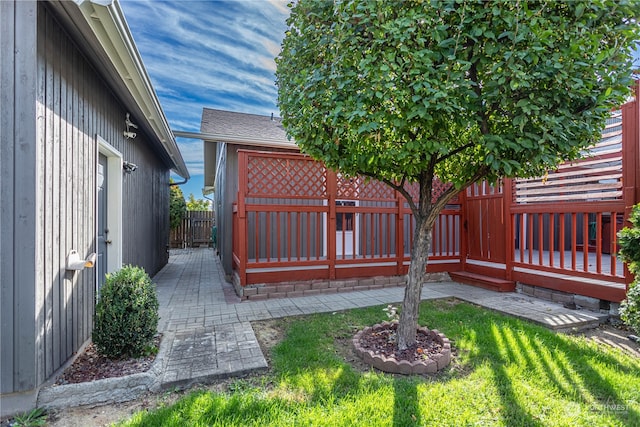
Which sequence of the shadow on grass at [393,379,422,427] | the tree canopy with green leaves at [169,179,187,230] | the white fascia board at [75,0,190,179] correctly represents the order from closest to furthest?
the shadow on grass at [393,379,422,427] < the white fascia board at [75,0,190,179] < the tree canopy with green leaves at [169,179,187,230]

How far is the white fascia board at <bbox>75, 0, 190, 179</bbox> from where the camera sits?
2.23 metres

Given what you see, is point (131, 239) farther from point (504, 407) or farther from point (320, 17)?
point (504, 407)

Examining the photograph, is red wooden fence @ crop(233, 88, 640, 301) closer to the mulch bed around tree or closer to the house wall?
the mulch bed around tree

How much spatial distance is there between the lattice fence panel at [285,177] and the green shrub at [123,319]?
A: 2.37m

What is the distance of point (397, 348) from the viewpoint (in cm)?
A: 281

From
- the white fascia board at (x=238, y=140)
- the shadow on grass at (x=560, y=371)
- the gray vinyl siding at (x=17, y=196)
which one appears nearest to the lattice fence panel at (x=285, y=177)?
the white fascia board at (x=238, y=140)

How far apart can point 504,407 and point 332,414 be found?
1.19m

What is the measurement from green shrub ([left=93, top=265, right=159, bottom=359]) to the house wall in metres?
0.28

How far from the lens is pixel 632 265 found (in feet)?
9.46

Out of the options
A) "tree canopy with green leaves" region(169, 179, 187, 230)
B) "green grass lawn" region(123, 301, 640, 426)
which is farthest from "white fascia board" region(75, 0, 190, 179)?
"tree canopy with green leaves" region(169, 179, 187, 230)

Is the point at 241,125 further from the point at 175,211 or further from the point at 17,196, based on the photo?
the point at 175,211

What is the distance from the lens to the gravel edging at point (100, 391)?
2104 millimetres

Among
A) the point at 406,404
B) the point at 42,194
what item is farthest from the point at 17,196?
the point at 406,404

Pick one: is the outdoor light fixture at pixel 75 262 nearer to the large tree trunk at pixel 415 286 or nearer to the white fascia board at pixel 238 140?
the large tree trunk at pixel 415 286
